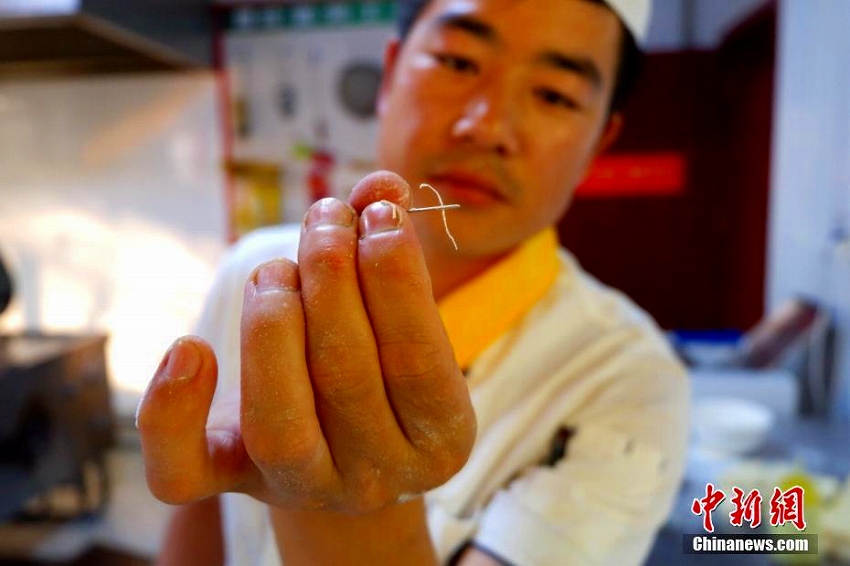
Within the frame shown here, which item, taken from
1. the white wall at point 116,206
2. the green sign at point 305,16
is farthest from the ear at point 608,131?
the white wall at point 116,206

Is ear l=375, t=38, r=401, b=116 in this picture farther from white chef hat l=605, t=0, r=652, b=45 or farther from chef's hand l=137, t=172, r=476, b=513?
chef's hand l=137, t=172, r=476, b=513

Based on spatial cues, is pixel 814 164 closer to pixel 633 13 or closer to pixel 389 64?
pixel 633 13

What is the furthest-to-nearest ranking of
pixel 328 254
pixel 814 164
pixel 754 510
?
1. pixel 814 164
2. pixel 754 510
3. pixel 328 254

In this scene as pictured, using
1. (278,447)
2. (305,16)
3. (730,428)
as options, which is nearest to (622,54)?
(278,447)

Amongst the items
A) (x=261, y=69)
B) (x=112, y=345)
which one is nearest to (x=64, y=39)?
(x=261, y=69)

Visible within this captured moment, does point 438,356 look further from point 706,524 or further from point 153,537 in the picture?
point 153,537
